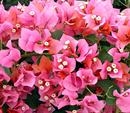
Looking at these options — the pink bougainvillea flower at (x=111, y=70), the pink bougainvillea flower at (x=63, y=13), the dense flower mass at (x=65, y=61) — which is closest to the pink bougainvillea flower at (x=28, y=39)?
the dense flower mass at (x=65, y=61)

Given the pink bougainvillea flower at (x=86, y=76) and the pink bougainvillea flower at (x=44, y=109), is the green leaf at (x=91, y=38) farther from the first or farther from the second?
the pink bougainvillea flower at (x=44, y=109)

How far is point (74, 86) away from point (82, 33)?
19cm

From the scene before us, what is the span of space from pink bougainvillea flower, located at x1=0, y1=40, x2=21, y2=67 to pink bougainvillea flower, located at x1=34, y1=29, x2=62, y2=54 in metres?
0.06

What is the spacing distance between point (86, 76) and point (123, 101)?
0.44 feet

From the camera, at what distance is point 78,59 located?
1440mm

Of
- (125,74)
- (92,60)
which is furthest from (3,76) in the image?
(125,74)

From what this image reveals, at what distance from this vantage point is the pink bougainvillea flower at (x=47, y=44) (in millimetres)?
1446

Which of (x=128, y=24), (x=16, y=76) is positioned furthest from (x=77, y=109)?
(x=128, y=24)

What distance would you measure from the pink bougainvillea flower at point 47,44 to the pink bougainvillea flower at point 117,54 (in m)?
0.16

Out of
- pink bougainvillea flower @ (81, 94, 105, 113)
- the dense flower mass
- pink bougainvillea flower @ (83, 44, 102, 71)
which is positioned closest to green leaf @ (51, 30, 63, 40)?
the dense flower mass

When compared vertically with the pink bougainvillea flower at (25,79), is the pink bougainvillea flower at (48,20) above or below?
above

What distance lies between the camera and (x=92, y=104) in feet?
4.72

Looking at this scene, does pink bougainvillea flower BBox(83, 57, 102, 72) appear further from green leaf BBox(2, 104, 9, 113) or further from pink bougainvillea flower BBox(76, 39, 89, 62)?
green leaf BBox(2, 104, 9, 113)

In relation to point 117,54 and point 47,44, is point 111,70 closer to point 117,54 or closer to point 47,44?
point 117,54
